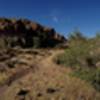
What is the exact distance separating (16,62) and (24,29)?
35298 millimetres

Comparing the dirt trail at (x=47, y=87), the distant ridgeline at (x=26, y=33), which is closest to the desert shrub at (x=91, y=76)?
the dirt trail at (x=47, y=87)

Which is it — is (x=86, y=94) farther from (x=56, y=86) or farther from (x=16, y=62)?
(x=16, y=62)

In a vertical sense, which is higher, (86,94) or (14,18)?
(14,18)

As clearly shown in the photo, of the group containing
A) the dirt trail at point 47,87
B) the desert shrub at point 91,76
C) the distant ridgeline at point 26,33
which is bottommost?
the dirt trail at point 47,87

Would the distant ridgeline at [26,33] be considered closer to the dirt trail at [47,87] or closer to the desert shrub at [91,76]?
the dirt trail at [47,87]

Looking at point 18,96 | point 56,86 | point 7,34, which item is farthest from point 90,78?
point 7,34

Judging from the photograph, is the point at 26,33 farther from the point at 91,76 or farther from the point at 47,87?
the point at 91,76

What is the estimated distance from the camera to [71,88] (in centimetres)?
1491

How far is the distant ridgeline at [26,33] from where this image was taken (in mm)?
48862

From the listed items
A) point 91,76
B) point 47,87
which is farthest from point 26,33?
point 91,76

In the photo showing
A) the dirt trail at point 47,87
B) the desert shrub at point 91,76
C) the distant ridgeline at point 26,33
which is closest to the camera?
the dirt trail at point 47,87

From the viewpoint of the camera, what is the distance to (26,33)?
56.9m

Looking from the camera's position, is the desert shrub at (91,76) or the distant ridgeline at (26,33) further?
the distant ridgeline at (26,33)

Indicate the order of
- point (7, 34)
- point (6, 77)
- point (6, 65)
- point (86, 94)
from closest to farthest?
point (86, 94)
point (6, 77)
point (6, 65)
point (7, 34)
